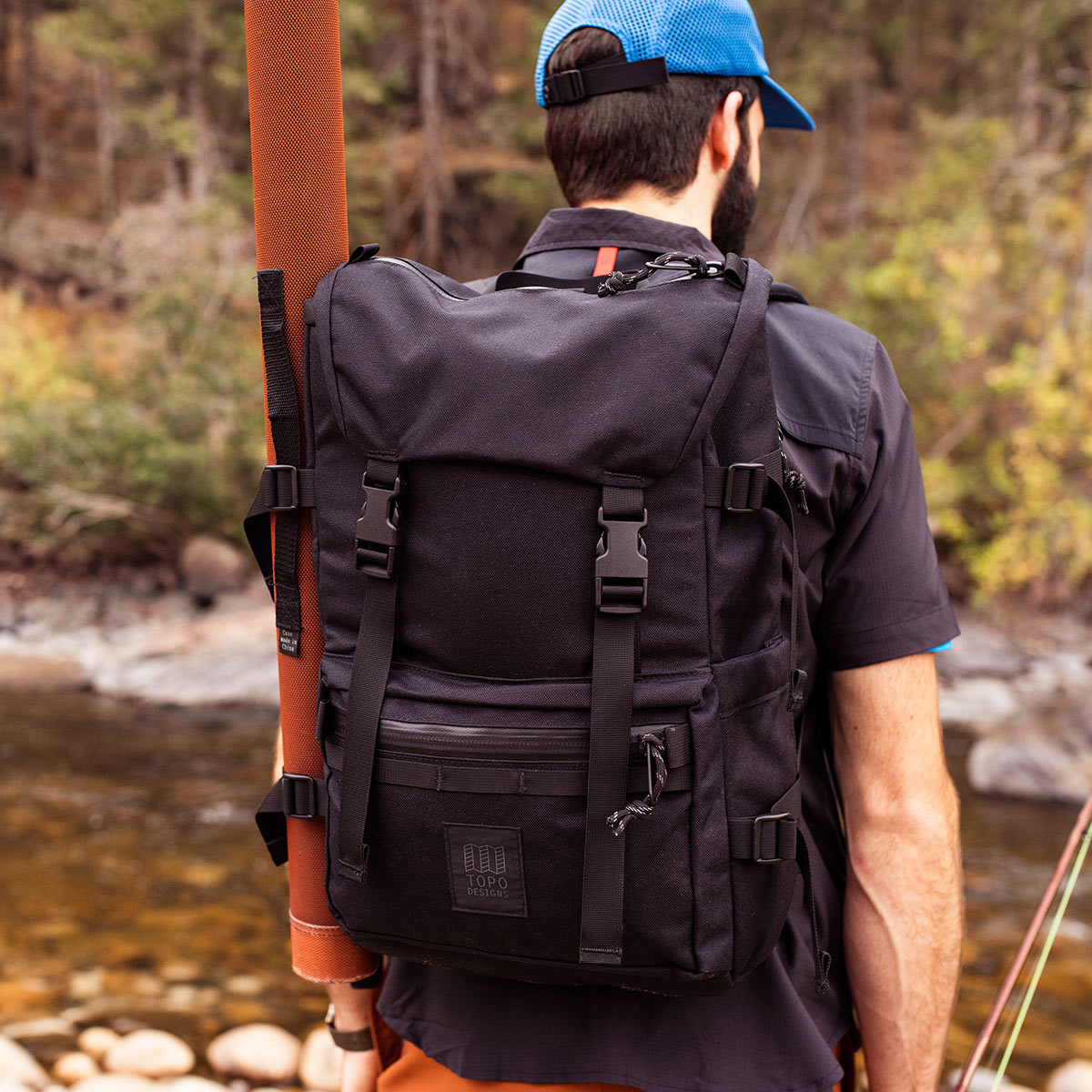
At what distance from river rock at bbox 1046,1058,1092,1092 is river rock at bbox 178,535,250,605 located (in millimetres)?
9108

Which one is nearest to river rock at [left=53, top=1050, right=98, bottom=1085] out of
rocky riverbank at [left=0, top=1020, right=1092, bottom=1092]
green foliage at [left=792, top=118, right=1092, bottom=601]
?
rocky riverbank at [left=0, top=1020, right=1092, bottom=1092]

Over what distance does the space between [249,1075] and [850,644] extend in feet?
11.0

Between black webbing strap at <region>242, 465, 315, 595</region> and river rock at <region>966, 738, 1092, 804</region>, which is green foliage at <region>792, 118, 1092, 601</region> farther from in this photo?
black webbing strap at <region>242, 465, 315, 595</region>

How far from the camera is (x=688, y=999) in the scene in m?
1.18

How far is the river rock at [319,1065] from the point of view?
3.64 m

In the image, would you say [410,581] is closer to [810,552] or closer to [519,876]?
[519,876]

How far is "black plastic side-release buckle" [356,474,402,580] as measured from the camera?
107 cm

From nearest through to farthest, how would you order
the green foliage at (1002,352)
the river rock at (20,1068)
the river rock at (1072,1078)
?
the river rock at (20,1068), the river rock at (1072,1078), the green foliage at (1002,352)

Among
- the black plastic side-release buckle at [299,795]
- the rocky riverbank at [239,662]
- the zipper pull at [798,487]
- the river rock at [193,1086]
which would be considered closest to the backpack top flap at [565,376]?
the zipper pull at [798,487]

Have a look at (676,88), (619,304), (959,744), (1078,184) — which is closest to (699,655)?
(619,304)

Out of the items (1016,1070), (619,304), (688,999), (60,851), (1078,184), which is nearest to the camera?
(619,304)

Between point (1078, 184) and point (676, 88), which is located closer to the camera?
point (676, 88)

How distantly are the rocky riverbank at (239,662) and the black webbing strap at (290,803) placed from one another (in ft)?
21.6

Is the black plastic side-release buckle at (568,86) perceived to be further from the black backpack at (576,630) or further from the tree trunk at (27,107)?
the tree trunk at (27,107)
